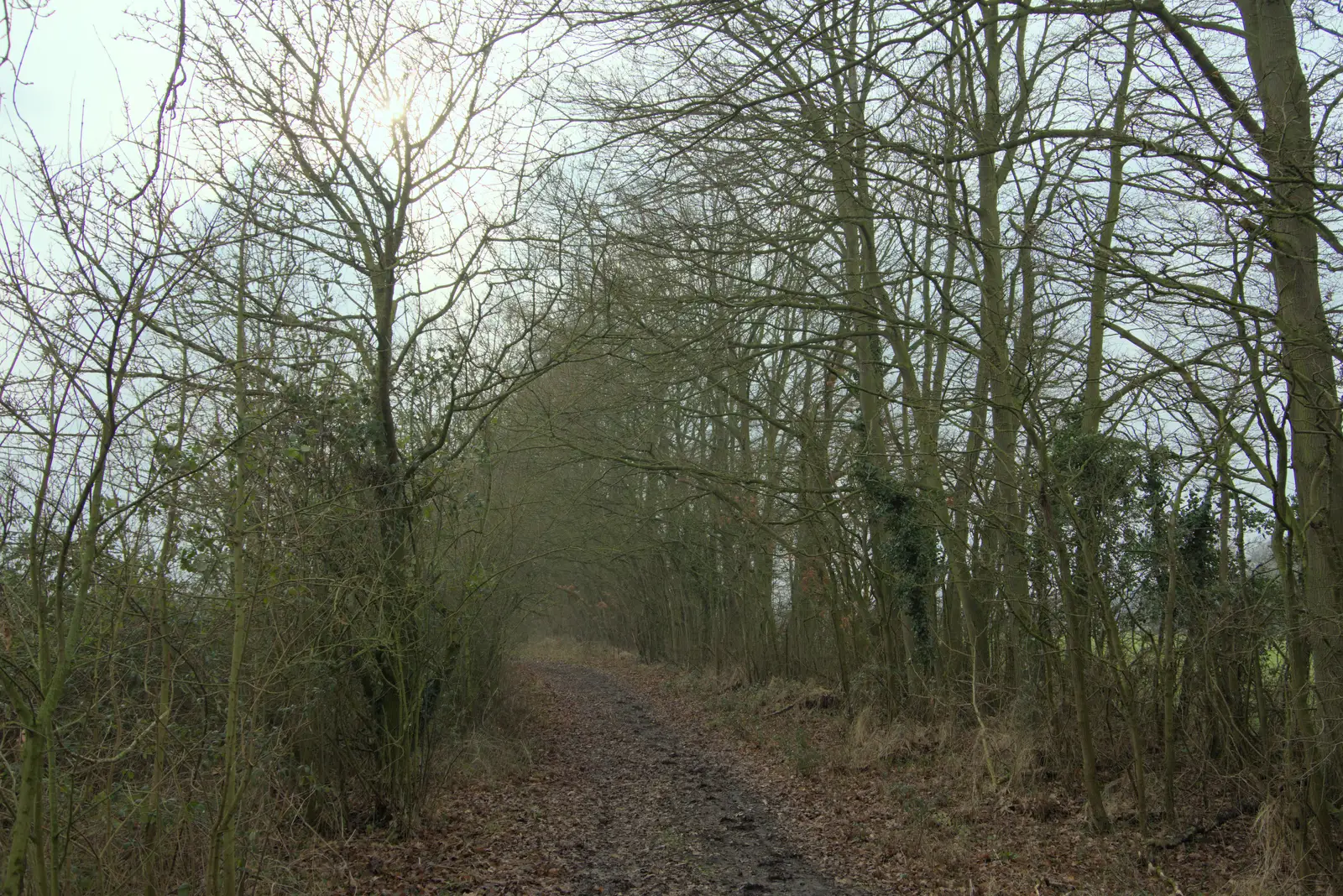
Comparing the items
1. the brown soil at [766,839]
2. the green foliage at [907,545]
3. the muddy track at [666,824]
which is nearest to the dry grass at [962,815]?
the brown soil at [766,839]

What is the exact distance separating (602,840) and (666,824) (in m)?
0.77

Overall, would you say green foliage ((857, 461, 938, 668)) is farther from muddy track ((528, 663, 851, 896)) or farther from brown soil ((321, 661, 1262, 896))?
muddy track ((528, 663, 851, 896))

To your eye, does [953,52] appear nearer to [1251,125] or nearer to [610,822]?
[1251,125]

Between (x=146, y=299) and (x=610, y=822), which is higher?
(x=146, y=299)

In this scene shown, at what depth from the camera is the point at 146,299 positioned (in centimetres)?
386

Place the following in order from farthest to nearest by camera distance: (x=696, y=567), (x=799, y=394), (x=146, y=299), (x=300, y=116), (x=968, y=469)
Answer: (x=696, y=567)
(x=799, y=394)
(x=968, y=469)
(x=300, y=116)
(x=146, y=299)

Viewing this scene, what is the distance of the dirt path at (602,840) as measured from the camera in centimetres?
730

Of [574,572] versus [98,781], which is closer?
[98,781]

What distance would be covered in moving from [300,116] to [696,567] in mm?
17162

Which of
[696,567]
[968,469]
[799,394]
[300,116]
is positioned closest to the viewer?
[300,116]

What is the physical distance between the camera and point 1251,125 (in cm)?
578

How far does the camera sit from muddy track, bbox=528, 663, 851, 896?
7281 mm

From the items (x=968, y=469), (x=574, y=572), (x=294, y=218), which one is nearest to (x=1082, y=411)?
(x=968, y=469)

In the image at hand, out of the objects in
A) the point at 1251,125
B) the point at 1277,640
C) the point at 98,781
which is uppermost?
the point at 1251,125
